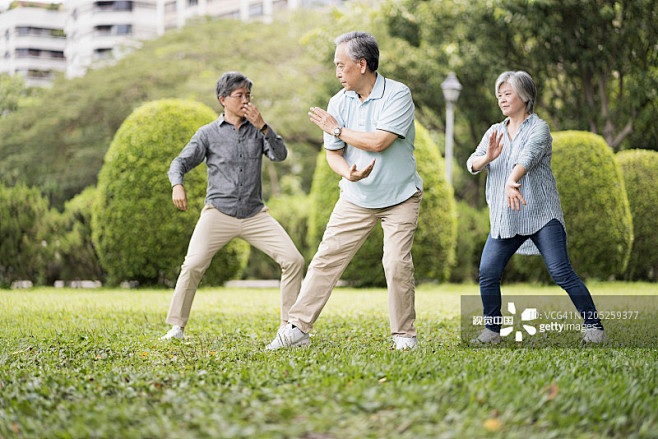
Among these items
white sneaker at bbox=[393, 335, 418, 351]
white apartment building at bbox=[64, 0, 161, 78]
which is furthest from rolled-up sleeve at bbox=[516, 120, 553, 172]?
white apartment building at bbox=[64, 0, 161, 78]

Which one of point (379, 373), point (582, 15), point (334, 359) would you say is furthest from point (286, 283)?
point (582, 15)

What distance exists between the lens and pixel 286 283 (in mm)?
5621

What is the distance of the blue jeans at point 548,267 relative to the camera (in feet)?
16.8

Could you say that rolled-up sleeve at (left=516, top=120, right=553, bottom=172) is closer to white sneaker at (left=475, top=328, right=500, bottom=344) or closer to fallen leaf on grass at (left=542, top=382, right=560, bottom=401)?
white sneaker at (left=475, top=328, right=500, bottom=344)

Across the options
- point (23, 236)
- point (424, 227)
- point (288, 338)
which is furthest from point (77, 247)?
point (288, 338)

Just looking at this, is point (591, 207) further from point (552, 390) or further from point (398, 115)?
point (552, 390)

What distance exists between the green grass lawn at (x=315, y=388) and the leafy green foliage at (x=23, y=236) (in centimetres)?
664

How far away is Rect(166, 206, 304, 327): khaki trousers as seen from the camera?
5.61 metres

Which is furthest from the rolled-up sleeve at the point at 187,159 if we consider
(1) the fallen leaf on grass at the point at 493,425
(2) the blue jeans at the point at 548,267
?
(1) the fallen leaf on grass at the point at 493,425

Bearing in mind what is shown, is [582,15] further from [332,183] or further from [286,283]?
[286,283]

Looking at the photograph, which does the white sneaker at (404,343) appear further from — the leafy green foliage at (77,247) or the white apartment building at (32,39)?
the white apartment building at (32,39)

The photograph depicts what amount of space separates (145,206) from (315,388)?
9108 mm

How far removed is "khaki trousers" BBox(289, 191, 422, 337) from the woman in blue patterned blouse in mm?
670

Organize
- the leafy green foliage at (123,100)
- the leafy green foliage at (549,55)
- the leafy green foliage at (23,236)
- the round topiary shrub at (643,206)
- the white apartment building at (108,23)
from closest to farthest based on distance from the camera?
the leafy green foliage at (23,236), the round topiary shrub at (643,206), the leafy green foliage at (549,55), the leafy green foliage at (123,100), the white apartment building at (108,23)
